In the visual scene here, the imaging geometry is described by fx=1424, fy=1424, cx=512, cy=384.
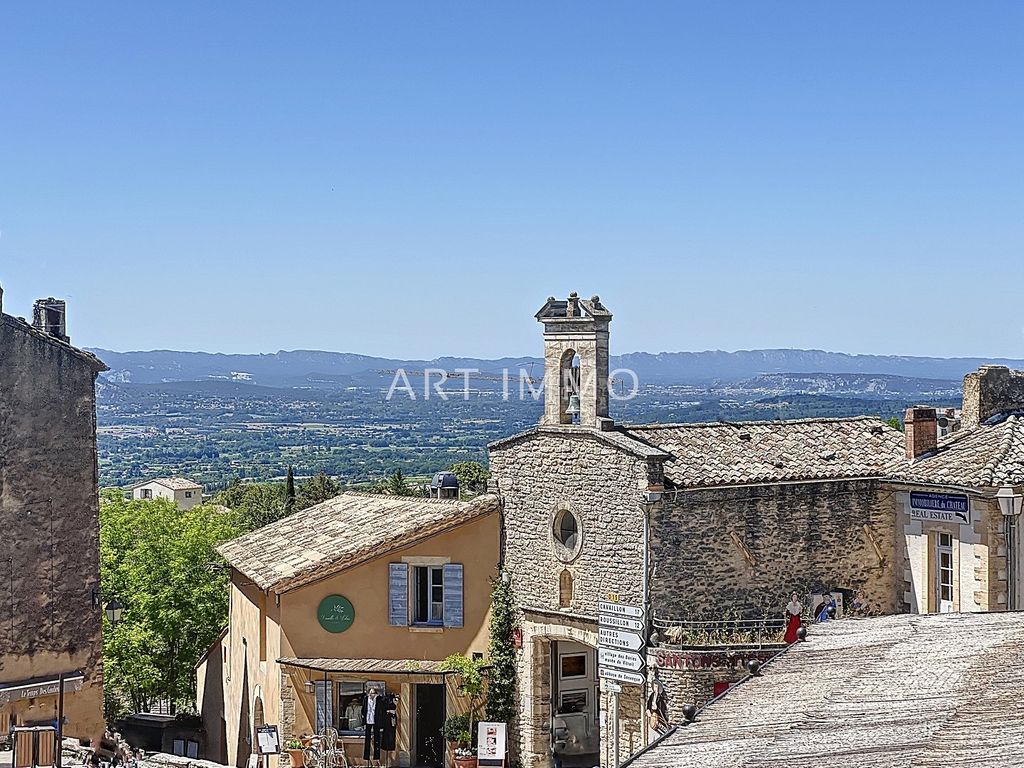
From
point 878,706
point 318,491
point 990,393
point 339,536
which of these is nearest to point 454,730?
point 339,536

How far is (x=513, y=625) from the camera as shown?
96.9ft

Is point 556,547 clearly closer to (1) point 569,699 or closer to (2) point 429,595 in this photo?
(2) point 429,595

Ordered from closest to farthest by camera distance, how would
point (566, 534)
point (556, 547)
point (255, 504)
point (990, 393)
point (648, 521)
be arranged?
point (648, 521) → point (556, 547) → point (566, 534) → point (990, 393) → point (255, 504)

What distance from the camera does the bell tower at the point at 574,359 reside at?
2853 cm

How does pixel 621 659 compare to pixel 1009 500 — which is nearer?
pixel 1009 500

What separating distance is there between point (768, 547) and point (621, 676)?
12.4 ft

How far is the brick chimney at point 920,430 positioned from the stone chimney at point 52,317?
715 inches

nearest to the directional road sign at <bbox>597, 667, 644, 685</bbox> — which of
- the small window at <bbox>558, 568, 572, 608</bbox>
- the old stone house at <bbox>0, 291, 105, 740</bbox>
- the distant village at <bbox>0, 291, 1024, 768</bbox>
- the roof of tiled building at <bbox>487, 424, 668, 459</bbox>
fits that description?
the distant village at <bbox>0, 291, 1024, 768</bbox>

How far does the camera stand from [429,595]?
99.0 ft

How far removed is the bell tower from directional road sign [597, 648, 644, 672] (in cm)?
444

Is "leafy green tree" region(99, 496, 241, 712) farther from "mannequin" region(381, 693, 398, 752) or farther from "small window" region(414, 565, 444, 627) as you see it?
"mannequin" region(381, 693, 398, 752)

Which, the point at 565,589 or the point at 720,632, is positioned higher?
the point at 565,589

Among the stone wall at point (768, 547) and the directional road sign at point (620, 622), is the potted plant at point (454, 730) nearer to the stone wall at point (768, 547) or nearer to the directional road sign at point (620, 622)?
the directional road sign at point (620, 622)

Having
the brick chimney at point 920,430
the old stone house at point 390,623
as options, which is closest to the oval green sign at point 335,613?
the old stone house at point 390,623
